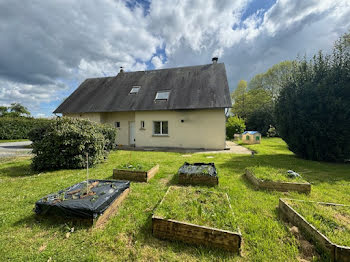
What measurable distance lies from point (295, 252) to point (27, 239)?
3776 millimetres

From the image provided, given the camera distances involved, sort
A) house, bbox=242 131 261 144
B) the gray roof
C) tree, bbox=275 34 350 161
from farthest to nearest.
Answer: house, bbox=242 131 261 144 < the gray roof < tree, bbox=275 34 350 161

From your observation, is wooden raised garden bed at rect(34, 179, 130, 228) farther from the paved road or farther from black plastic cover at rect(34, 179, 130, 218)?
the paved road

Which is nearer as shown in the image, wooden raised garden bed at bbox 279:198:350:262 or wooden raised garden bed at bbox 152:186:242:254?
wooden raised garden bed at bbox 279:198:350:262

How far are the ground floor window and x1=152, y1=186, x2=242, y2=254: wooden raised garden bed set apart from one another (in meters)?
8.55

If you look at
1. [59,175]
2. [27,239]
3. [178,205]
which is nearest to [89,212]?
[27,239]

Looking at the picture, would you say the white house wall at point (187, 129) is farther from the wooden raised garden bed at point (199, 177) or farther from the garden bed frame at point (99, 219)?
the garden bed frame at point (99, 219)

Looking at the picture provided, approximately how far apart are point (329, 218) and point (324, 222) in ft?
0.51

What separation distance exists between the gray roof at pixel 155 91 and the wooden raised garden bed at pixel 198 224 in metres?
8.04

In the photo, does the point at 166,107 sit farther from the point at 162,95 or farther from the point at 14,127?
the point at 14,127

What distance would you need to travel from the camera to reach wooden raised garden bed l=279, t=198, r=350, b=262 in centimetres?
172

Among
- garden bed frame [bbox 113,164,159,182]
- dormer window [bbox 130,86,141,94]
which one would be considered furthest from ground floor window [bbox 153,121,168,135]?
garden bed frame [bbox 113,164,159,182]

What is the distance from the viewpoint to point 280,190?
3.54 metres

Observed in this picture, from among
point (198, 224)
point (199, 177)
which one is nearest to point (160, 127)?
point (199, 177)

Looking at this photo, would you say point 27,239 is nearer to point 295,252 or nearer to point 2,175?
point 295,252
